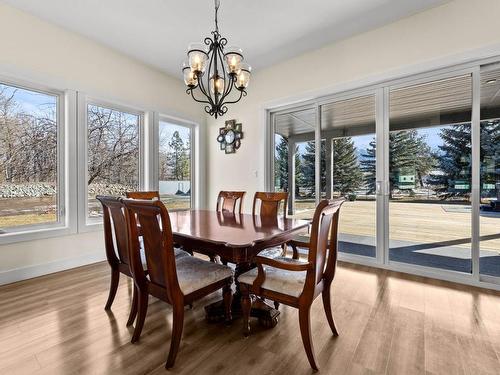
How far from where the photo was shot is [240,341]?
1.69 m

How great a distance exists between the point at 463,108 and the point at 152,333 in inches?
143

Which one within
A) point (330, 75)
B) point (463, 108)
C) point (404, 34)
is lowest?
point (463, 108)

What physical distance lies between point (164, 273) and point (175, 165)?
3234 mm

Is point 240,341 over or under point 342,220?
under

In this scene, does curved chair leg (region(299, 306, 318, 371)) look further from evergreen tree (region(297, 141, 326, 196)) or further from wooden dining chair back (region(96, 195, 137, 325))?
evergreen tree (region(297, 141, 326, 196))

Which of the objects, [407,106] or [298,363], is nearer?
[298,363]

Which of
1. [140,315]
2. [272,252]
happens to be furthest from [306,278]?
[140,315]

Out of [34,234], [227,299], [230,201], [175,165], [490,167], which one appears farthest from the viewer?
[175,165]

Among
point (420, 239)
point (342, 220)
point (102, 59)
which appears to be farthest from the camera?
point (342, 220)

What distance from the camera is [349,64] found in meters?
3.23

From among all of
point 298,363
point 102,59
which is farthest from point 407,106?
point 102,59

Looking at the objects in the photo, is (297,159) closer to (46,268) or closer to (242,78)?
(242,78)

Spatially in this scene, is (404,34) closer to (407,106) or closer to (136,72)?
(407,106)

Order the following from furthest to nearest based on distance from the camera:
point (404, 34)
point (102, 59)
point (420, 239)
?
point (102, 59)
point (420, 239)
point (404, 34)
